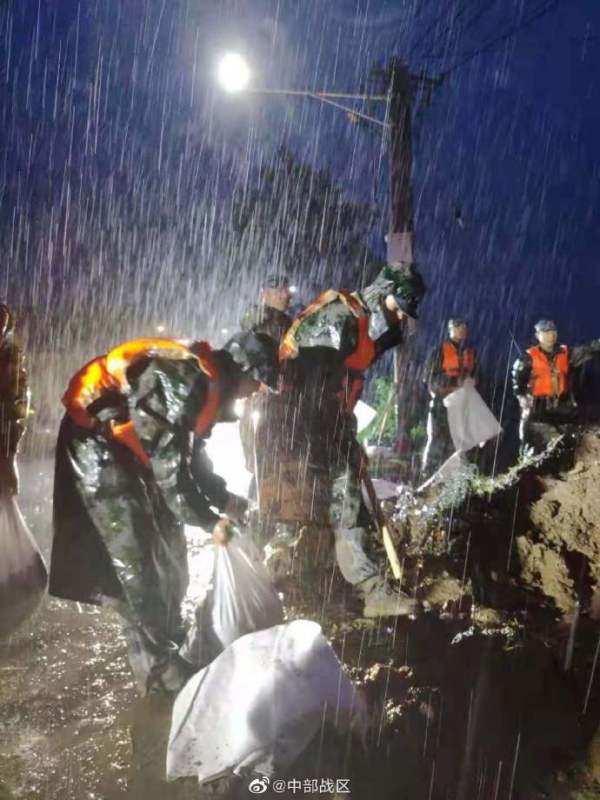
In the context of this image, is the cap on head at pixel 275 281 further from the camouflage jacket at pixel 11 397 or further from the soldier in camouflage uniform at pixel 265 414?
the camouflage jacket at pixel 11 397

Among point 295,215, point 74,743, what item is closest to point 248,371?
point 74,743

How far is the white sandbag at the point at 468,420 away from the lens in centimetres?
609

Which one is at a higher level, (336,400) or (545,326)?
(545,326)

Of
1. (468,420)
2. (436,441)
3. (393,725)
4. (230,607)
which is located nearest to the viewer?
(393,725)

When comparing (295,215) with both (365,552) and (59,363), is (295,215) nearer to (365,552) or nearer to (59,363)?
(365,552)

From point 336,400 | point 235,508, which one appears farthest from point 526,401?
point 235,508

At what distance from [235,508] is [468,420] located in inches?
159

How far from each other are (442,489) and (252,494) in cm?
177

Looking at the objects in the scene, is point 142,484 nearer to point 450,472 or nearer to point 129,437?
point 129,437

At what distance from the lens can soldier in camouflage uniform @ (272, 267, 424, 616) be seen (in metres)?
3.93

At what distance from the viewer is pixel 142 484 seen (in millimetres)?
2826

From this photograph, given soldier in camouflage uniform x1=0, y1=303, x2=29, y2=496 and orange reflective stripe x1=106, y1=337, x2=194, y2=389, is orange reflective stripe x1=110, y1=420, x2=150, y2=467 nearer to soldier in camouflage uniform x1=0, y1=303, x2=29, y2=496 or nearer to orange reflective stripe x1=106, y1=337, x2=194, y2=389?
orange reflective stripe x1=106, y1=337, x2=194, y2=389

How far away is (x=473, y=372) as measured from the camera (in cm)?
681

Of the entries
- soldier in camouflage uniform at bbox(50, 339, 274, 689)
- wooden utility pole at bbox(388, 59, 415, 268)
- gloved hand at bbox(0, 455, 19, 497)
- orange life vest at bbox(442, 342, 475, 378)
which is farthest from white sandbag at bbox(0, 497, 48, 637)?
wooden utility pole at bbox(388, 59, 415, 268)
